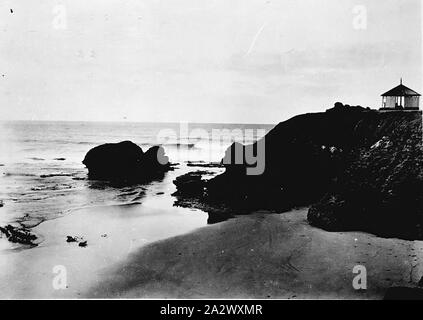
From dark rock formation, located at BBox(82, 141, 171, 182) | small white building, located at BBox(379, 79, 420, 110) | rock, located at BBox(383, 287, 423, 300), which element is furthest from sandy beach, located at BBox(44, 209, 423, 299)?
dark rock formation, located at BBox(82, 141, 171, 182)

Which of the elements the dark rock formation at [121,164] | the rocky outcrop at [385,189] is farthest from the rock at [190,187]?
the dark rock formation at [121,164]

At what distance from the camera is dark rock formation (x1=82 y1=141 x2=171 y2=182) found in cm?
2789

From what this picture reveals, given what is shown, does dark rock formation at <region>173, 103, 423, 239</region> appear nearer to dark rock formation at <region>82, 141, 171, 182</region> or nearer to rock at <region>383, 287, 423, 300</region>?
rock at <region>383, 287, 423, 300</region>

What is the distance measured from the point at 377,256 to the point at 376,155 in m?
3.45

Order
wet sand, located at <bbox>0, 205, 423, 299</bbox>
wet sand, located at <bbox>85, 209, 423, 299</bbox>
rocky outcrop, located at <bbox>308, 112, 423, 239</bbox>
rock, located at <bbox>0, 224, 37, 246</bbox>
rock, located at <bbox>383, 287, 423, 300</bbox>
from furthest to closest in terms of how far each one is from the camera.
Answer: rock, located at <bbox>0, 224, 37, 246</bbox> → rocky outcrop, located at <bbox>308, 112, 423, 239</bbox> → wet sand, located at <bbox>0, 205, 423, 299</bbox> → wet sand, located at <bbox>85, 209, 423, 299</bbox> → rock, located at <bbox>383, 287, 423, 300</bbox>

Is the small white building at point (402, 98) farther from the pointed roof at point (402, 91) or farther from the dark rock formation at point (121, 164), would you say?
the dark rock formation at point (121, 164)

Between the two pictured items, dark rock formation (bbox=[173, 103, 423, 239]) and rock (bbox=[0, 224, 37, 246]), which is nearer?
dark rock formation (bbox=[173, 103, 423, 239])

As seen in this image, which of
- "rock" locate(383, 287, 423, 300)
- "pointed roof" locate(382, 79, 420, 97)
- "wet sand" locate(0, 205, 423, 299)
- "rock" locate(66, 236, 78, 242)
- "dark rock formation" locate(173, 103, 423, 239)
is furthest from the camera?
"pointed roof" locate(382, 79, 420, 97)

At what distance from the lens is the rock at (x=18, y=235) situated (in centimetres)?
1148

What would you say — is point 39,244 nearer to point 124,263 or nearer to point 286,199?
point 124,263

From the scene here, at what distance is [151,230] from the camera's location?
1252 centimetres

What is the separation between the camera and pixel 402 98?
54.9 ft

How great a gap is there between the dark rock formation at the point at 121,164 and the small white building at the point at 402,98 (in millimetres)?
16869

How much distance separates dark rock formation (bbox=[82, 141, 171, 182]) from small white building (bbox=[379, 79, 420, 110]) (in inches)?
664
